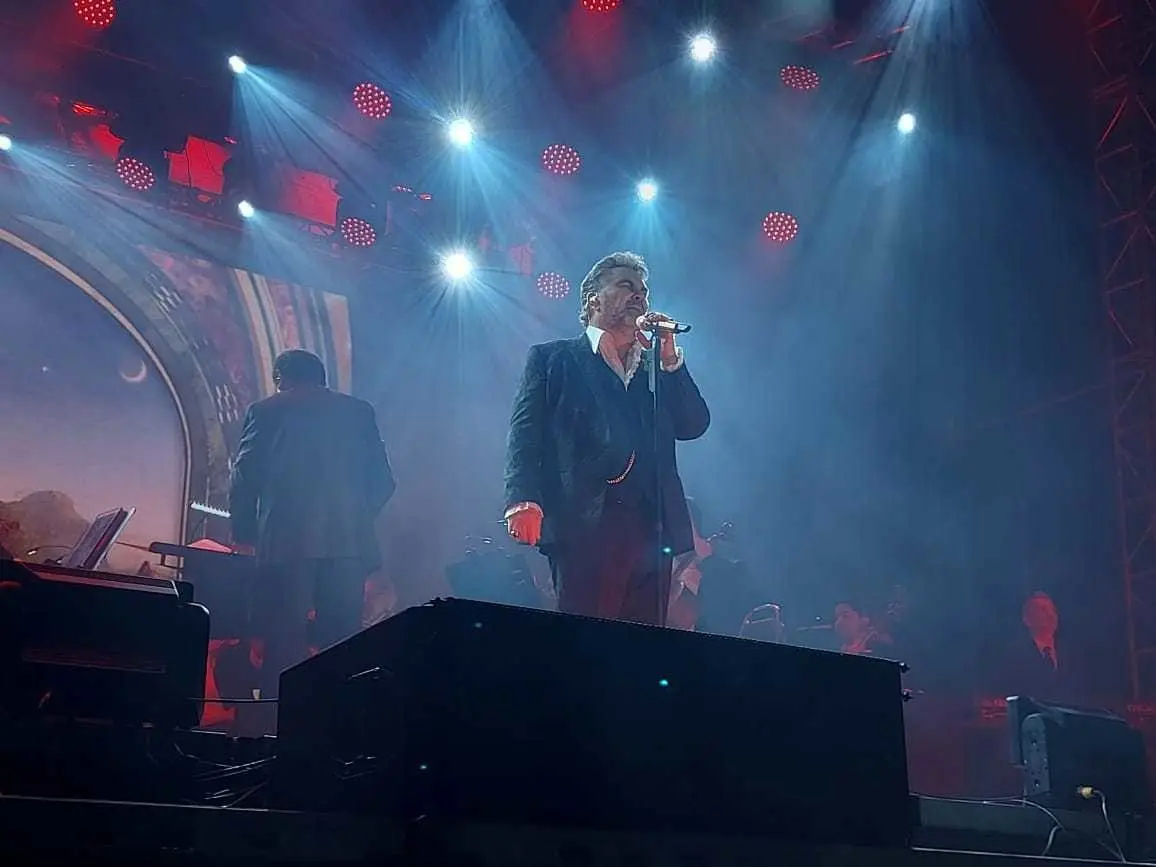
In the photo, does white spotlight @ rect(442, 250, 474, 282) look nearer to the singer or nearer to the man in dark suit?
the man in dark suit

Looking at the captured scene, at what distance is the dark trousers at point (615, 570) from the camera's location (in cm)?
349

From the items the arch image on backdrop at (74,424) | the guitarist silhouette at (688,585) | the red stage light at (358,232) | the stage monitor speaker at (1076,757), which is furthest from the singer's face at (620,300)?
the red stage light at (358,232)

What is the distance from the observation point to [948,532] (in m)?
10.4

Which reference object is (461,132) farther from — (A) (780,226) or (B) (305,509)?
(B) (305,509)

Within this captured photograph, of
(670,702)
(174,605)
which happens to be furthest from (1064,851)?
(174,605)

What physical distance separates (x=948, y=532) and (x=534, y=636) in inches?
358

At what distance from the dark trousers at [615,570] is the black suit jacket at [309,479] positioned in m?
2.08

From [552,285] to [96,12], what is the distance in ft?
13.1

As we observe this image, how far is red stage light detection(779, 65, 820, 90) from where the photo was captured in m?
8.98

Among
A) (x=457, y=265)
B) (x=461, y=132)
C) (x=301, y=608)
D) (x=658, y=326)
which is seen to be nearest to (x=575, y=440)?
(x=658, y=326)

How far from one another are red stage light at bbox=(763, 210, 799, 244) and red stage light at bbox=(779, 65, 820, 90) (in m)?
1.22

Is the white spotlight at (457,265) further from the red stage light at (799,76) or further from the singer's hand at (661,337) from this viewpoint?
the singer's hand at (661,337)

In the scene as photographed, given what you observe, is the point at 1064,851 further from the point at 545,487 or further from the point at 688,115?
the point at 688,115

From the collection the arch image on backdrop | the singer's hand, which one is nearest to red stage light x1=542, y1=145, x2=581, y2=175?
the arch image on backdrop
